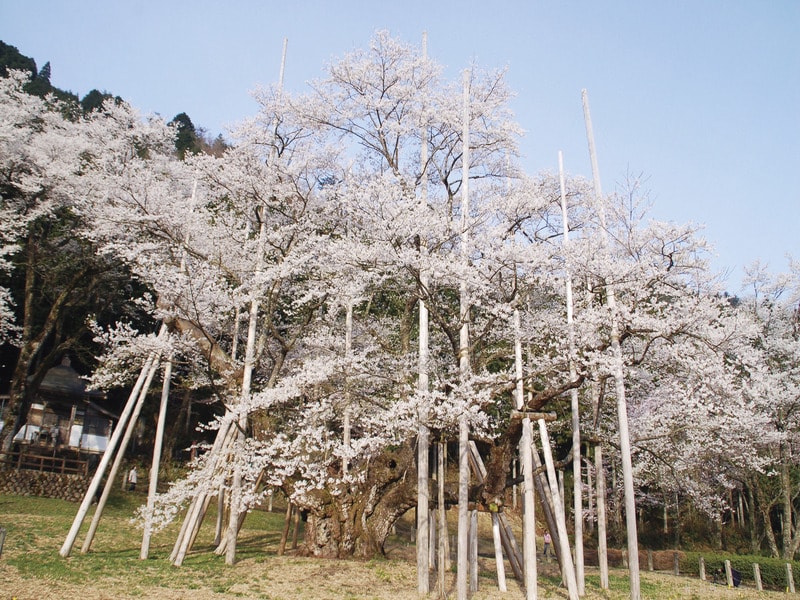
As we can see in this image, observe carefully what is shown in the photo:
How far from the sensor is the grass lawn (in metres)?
9.53

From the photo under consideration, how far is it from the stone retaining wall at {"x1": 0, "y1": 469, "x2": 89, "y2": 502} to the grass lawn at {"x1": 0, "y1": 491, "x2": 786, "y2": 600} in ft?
11.6

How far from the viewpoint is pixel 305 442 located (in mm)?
12414

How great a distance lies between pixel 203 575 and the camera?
1089 cm

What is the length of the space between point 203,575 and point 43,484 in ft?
40.7

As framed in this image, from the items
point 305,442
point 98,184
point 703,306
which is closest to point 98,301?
point 98,184

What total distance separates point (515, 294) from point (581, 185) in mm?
4945

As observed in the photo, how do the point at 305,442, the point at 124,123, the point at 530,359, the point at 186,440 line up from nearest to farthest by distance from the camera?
the point at 305,442 < the point at 530,359 < the point at 124,123 < the point at 186,440

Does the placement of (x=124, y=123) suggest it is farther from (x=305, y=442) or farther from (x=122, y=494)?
(x=305, y=442)

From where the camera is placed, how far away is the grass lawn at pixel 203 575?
9531mm

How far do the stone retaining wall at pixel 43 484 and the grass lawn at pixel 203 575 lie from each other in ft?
11.6

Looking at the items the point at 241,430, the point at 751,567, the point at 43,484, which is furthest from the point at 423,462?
the point at 43,484

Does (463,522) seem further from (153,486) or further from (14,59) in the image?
(14,59)

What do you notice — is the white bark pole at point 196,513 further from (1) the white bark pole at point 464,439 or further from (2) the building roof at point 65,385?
(2) the building roof at point 65,385

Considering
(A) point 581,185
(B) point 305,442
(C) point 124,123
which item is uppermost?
(C) point 124,123
